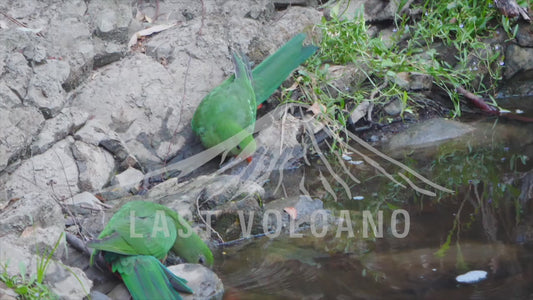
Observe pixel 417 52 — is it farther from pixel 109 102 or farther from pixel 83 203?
pixel 83 203

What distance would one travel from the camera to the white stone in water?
330 centimetres

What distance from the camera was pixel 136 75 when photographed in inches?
201

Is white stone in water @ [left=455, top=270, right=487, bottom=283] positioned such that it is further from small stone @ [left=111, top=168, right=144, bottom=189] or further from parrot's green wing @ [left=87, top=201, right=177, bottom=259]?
small stone @ [left=111, top=168, right=144, bottom=189]

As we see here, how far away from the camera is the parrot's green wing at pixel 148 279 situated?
3.15 metres

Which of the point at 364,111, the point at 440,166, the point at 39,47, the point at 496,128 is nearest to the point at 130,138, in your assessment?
the point at 39,47

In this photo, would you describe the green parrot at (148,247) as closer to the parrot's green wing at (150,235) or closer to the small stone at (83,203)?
the parrot's green wing at (150,235)

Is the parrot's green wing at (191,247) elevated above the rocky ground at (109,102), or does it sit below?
below

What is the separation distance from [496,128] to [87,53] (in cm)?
335

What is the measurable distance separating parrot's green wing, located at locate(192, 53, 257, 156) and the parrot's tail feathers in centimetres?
21

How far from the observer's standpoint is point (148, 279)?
3211 millimetres

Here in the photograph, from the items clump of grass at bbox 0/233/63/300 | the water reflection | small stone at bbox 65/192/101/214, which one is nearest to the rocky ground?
small stone at bbox 65/192/101/214

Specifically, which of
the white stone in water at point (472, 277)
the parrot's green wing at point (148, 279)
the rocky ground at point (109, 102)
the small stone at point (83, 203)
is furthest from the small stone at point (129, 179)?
the white stone in water at point (472, 277)

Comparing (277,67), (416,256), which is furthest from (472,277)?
(277,67)

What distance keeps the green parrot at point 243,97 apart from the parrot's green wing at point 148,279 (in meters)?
1.61
